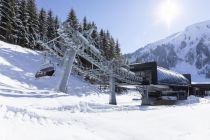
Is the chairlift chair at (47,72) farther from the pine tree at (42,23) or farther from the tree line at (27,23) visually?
the pine tree at (42,23)

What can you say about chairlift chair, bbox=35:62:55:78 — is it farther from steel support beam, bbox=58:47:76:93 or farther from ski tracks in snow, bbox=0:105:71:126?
ski tracks in snow, bbox=0:105:71:126

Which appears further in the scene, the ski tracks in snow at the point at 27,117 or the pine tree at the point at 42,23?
the pine tree at the point at 42,23

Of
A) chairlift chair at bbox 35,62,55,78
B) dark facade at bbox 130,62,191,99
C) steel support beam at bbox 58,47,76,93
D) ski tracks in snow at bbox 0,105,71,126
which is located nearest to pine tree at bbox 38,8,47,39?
dark facade at bbox 130,62,191,99

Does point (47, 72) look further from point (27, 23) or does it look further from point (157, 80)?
point (27, 23)

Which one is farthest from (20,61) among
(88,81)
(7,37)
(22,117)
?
(22,117)

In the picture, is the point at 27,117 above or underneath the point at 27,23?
underneath

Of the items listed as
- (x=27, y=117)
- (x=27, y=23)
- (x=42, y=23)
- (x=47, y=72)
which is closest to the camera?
(x=27, y=117)

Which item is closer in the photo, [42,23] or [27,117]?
[27,117]

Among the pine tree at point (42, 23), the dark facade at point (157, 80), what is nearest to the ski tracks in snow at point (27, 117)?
the dark facade at point (157, 80)

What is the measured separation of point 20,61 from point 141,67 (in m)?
20.2

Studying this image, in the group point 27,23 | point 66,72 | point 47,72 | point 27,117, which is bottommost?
point 27,117

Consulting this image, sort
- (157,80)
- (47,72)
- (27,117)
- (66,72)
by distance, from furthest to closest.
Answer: (157,80) → (66,72) → (47,72) → (27,117)

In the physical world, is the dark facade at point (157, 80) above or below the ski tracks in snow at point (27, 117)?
above

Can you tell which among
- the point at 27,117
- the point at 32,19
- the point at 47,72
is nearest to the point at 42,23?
the point at 32,19
